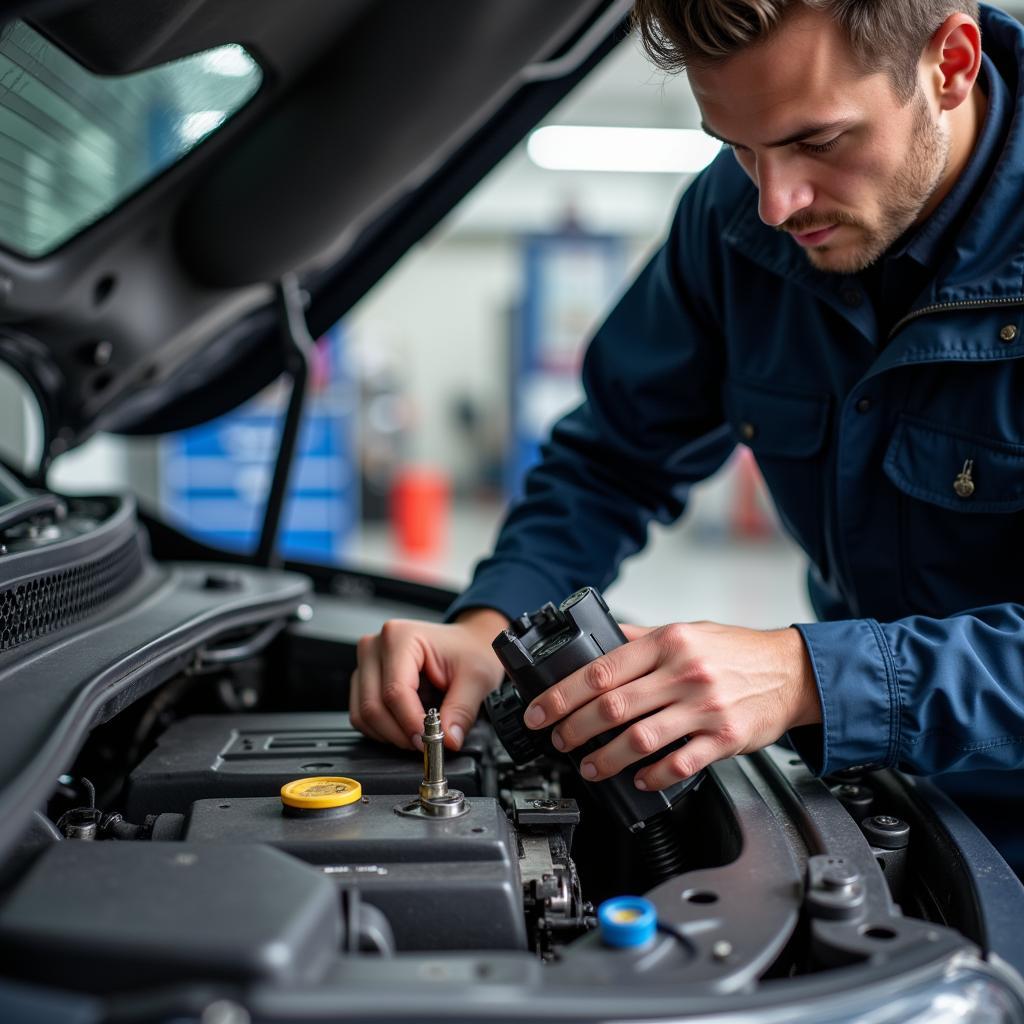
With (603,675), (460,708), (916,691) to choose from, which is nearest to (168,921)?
(603,675)

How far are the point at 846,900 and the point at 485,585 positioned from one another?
1.96ft

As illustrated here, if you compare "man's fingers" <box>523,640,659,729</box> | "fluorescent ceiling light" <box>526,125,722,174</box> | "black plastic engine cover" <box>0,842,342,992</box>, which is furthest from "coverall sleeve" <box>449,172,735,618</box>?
"fluorescent ceiling light" <box>526,125,722,174</box>

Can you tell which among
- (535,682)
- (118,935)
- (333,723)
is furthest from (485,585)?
(118,935)

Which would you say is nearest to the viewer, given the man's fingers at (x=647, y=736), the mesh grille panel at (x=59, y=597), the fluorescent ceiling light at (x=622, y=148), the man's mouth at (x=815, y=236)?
the man's fingers at (x=647, y=736)

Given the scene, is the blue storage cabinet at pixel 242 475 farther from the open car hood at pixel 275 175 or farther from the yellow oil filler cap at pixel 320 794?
the yellow oil filler cap at pixel 320 794

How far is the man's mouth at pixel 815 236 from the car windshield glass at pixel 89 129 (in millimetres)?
615

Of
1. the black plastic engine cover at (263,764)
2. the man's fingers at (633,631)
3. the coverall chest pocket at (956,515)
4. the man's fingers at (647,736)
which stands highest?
the coverall chest pocket at (956,515)

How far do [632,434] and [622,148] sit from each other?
7.73 m

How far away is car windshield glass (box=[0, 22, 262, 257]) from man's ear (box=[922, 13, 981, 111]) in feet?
2.28

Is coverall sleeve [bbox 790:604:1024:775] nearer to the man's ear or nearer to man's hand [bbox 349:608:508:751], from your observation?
man's hand [bbox 349:608:508:751]

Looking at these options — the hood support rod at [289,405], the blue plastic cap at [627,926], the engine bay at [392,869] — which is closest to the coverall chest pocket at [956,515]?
the engine bay at [392,869]

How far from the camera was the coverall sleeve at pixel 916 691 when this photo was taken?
2.99 feet

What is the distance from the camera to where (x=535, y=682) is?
908mm

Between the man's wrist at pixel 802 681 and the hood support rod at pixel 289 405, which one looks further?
the hood support rod at pixel 289 405
